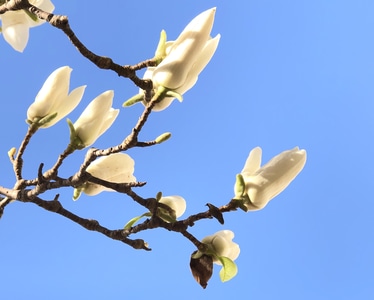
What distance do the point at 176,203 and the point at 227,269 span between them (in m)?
0.22

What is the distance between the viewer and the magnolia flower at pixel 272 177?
4.32 ft

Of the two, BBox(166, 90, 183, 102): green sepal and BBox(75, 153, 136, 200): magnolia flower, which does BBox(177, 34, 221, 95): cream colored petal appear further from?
BBox(75, 153, 136, 200): magnolia flower

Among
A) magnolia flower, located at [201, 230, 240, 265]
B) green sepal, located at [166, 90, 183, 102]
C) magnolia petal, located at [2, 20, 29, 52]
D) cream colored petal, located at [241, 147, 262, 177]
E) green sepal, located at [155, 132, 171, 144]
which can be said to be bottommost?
magnolia flower, located at [201, 230, 240, 265]

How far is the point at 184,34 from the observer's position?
124 centimetres

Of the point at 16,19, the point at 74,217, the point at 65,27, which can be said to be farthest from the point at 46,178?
the point at 16,19

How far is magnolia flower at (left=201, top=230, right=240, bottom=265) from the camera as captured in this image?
4.63 feet

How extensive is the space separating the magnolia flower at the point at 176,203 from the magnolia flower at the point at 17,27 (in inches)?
24.1

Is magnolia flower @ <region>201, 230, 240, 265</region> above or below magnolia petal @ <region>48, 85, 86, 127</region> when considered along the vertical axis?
below

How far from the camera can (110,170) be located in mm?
1484

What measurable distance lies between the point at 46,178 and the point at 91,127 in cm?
17

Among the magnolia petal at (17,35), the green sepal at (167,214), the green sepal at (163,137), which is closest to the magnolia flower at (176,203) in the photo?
the green sepal at (167,214)

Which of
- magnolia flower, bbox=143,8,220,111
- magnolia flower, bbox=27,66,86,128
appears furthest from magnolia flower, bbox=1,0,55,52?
magnolia flower, bbox=143,8,220,111

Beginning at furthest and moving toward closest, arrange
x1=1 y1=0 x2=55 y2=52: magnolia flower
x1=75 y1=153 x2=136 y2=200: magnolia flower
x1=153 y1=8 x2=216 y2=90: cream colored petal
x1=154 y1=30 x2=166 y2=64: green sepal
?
x1=1 y1=0 x2=55 y2=52: magnolia flower, x1=75 y1=153 x2=136 y2=200: magnolia flower, x1=154 y1=30 x2=166 y2=64: green sepal, x1=153 y1=8 x2=216 y2=90: cream colored petal

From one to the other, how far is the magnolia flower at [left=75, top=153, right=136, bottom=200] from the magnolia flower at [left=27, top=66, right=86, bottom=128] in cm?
16
